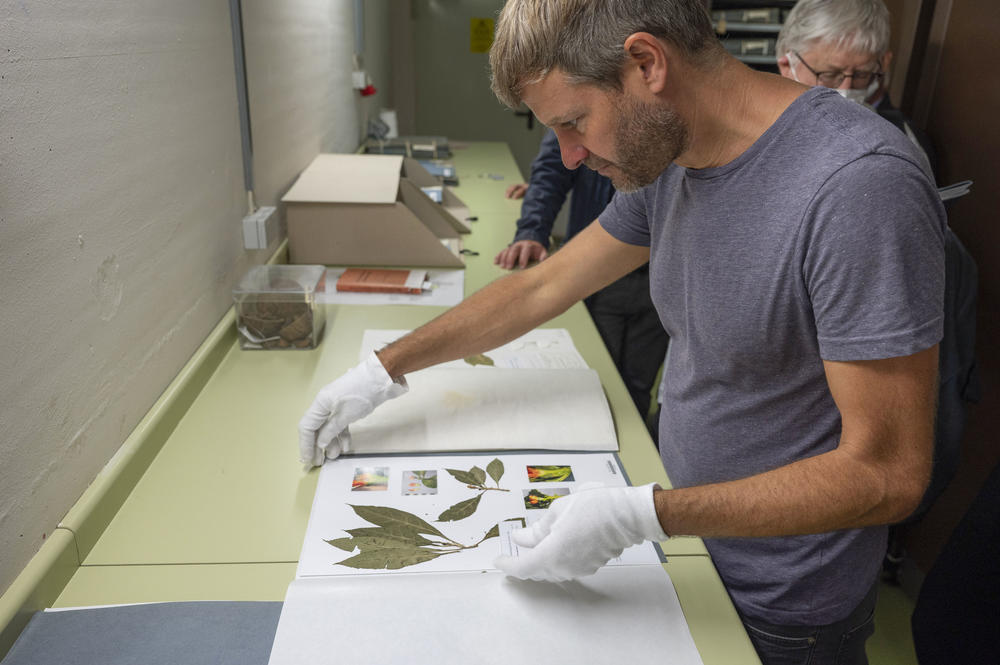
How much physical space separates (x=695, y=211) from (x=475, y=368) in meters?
0.46

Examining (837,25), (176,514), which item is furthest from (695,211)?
(837,25)

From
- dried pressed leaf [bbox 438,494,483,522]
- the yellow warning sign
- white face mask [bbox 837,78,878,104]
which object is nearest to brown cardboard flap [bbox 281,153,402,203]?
dried pressed leaf [bbox 438,494,483,522]

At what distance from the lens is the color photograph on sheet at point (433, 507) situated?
0.78 metres

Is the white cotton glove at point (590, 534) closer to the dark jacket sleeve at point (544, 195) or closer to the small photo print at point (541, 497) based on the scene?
the small photo print at point (541, 497)

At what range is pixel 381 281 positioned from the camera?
1.60 meters

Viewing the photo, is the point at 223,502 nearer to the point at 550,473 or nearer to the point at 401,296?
the point at 550,473

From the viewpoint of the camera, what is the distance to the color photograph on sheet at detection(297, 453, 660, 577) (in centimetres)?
78

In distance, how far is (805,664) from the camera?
913 millimetres

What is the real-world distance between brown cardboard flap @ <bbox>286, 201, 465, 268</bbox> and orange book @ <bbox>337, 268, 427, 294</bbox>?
8cm

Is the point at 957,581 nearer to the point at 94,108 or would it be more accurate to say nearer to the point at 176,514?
the point at 176,514

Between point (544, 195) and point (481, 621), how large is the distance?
141 cm

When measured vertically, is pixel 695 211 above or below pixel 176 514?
above

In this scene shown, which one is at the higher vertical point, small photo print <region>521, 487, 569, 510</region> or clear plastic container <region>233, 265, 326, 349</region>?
clear plastic container <region>233, 265, 326, 349</region>

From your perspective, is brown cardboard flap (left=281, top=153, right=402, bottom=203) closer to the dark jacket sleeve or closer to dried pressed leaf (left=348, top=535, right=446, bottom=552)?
the dark jacket sleeve
